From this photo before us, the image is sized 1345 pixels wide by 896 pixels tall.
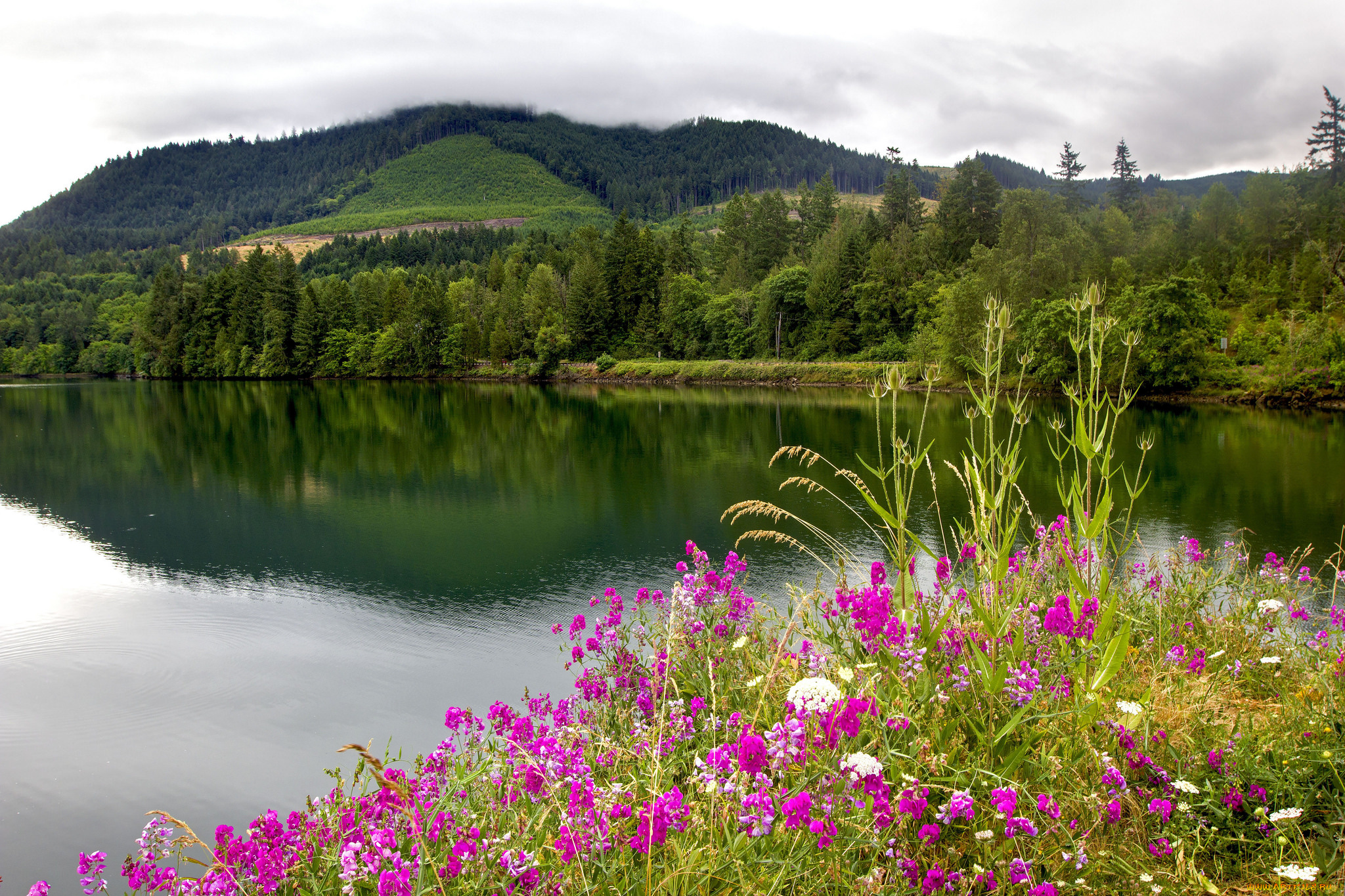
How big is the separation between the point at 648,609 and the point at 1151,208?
275 ft

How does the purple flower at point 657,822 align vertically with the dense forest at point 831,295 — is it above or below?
below

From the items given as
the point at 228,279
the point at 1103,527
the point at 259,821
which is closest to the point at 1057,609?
the point at 1103,527

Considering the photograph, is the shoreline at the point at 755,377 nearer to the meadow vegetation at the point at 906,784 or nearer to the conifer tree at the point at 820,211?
the conifer tree at the point at 820,211

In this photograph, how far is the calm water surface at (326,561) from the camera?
296 inches

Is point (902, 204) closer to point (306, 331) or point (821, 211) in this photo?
point (821, 211)

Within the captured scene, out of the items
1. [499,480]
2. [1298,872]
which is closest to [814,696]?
[1298,872]

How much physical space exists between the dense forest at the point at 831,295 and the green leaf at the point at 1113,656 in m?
41.3

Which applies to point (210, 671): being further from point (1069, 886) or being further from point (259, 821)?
point (1069, 886)

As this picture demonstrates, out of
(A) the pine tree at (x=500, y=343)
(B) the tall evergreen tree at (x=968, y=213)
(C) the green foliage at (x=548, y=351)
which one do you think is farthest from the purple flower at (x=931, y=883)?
(A) the pine tree at (x=500, y=343)

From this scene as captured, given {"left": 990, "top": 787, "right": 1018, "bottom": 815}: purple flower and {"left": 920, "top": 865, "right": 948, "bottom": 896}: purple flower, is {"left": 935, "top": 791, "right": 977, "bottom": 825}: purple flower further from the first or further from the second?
{"left": 920, "top": 865, "right": 948, "bottom": 896}: purple flower

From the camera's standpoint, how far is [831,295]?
6569 centimetres

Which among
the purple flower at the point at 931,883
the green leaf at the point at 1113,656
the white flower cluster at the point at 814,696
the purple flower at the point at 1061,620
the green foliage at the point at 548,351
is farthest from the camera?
the green foliage at the point at 548,351

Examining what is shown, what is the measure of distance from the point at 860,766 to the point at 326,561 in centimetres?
1367

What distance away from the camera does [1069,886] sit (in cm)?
267
